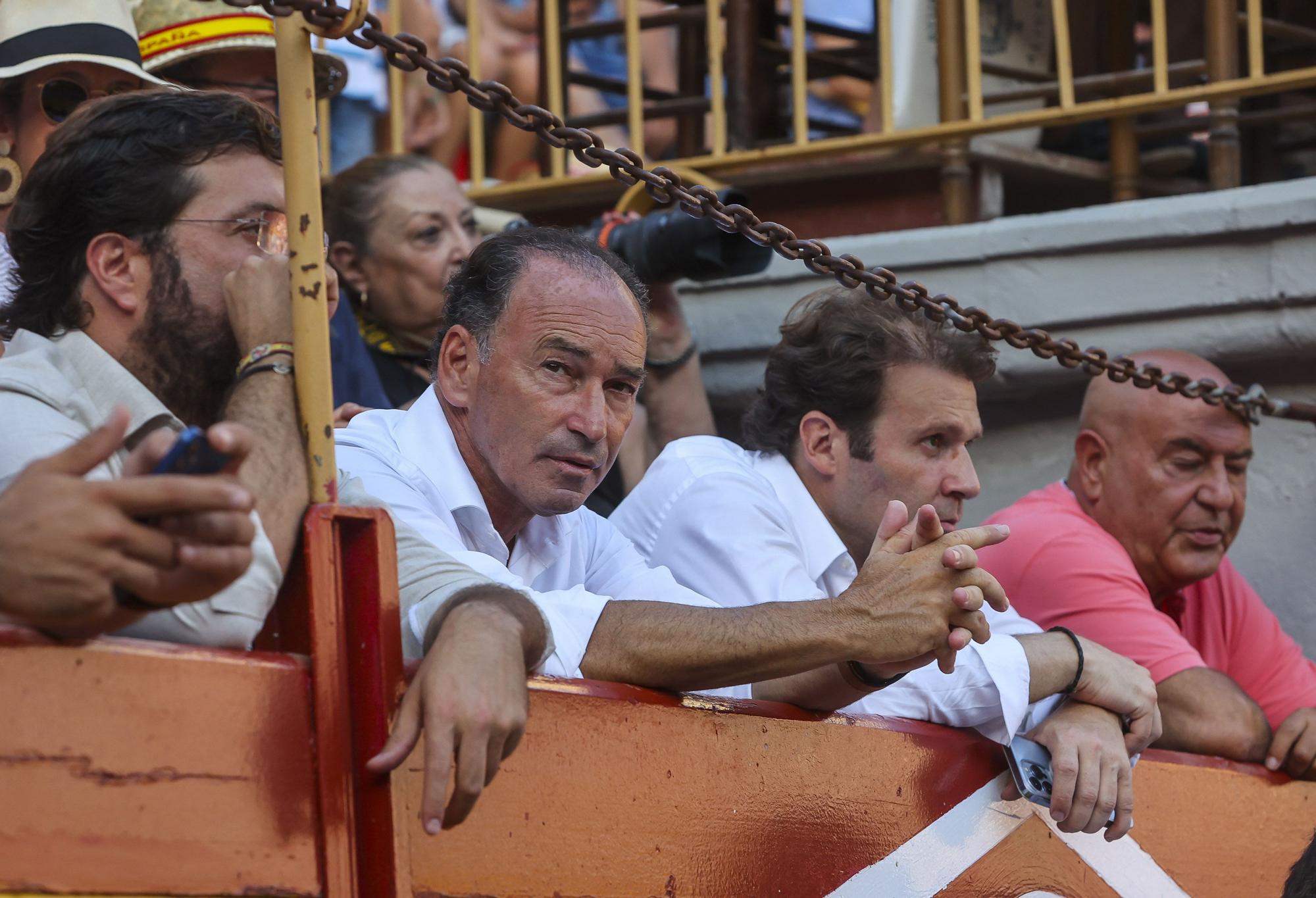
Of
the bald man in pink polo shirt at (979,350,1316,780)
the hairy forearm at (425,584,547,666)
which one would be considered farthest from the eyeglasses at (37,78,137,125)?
the bald man in pink polo shirt at (979,350,1316,780)

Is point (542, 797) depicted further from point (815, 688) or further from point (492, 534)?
point (492, 534)

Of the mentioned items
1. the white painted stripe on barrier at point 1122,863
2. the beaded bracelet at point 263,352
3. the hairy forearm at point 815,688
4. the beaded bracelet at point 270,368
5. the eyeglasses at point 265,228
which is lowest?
the white painted stripe on barrier at point 1122,863

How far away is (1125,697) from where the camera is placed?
271 cm

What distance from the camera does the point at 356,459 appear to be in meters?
2.44

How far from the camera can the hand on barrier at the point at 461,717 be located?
161cm

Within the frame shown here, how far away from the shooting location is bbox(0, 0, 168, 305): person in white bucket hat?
2945 mm

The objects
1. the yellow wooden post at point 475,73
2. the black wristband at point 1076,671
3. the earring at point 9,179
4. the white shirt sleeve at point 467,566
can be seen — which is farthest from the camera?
the yellow wooden post at point 475,73

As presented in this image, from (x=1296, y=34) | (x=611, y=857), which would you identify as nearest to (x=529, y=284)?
(x=611, y=857)

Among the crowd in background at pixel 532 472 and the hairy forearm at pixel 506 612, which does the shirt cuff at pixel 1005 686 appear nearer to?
the crowd in background at pixel 532 472

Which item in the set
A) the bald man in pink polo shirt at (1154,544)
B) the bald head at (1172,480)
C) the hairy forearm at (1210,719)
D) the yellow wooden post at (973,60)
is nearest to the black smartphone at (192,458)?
the hairy forearm at (1210,719)

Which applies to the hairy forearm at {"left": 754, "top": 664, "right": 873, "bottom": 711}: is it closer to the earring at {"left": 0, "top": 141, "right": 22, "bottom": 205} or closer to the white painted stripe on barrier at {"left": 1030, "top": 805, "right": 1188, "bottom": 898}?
the white painted stripe on barrier at {"left": 1030, "top": 805, "right": 1188, "bottom": 898}

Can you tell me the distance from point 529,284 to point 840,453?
773mm

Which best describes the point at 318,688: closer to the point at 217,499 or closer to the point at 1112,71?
the point at 217,499

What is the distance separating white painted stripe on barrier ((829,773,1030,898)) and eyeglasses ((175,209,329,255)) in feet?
3.46
